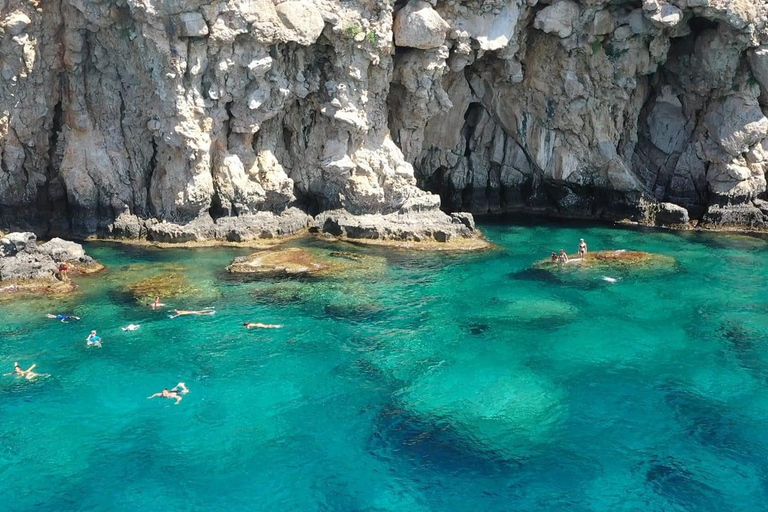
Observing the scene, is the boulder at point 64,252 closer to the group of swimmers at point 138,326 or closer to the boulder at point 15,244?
the boulder at point 15,244

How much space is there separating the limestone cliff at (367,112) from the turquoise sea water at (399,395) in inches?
316

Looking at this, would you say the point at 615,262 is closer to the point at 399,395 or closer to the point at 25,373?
the point at 399,395

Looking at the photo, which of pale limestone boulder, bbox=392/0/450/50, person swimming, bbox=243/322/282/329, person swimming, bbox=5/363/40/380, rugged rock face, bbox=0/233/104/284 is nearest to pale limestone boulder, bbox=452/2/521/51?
pale limestone boulder, bbox=392/0/450/50

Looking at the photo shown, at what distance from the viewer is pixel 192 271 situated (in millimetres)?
36281

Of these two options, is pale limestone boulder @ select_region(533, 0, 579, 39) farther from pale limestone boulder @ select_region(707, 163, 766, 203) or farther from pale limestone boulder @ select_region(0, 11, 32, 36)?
pale limestone boulder @ select_region(0, 11, 32, 36)

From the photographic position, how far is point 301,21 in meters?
40.1

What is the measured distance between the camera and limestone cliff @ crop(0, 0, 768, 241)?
39469 millimetres

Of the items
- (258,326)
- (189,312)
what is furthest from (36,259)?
(258,326)

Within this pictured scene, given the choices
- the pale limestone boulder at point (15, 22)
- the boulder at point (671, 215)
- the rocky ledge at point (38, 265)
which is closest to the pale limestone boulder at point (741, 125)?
Result: the boulder at point (671, 215)

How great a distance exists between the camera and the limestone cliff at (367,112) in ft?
129

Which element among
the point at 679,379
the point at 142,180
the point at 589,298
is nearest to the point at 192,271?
the point at 142,180

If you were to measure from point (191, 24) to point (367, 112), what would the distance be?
38.1 feet

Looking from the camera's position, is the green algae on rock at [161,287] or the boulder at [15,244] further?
the boulder at [15,244]

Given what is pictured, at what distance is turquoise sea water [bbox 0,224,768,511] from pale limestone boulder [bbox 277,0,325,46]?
1417cm
